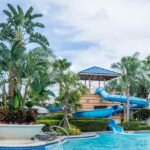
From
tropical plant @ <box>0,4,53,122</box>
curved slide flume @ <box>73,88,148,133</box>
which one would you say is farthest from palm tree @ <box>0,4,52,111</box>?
curved slide flume @ <box>73,88,148,133</box>

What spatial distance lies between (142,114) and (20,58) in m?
31.5

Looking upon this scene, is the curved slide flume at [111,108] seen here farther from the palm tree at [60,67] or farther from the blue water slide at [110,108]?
the palm tree at [60,67]

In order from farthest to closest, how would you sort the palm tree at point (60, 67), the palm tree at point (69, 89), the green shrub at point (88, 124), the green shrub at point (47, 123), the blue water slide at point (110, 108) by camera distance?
the blue water slide at point (110, 108)
the green shrub at point (88, 124)
the palm tree at point (60, 67)
the palm tree at point (69, 89)
the green shrub at point (47, 123)

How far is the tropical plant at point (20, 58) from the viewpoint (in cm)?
1975

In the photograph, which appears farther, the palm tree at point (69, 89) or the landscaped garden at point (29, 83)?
the palm tree at point (69, 89)

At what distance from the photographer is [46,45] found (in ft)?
76.1

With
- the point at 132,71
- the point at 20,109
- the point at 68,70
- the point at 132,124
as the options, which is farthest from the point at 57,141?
the point at 132,71

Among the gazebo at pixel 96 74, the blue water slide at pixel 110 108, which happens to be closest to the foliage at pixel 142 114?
the blue water slide at pixel 110 108

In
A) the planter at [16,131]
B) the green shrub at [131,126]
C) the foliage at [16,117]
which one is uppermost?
the foliage at [16,117]

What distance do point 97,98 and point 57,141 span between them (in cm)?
2663

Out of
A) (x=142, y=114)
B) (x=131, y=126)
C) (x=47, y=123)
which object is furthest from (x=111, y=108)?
(x=47, y=123)

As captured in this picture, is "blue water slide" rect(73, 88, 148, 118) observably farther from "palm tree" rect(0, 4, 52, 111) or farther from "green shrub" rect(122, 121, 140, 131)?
"palm tree" rect(0, 4, 52, 111)

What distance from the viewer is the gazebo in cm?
4697

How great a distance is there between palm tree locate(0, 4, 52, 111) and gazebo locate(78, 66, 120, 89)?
23180 millimetres
